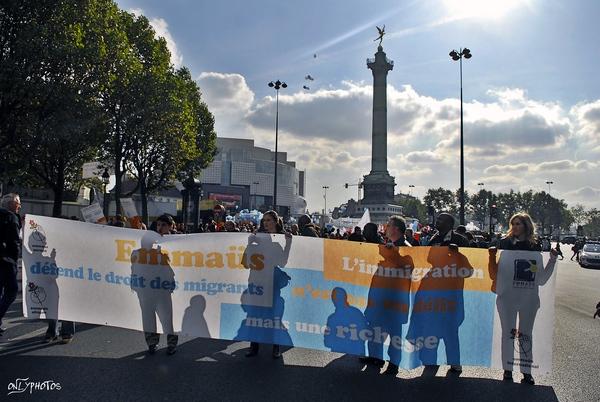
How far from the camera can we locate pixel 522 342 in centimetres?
535

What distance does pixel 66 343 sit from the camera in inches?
252

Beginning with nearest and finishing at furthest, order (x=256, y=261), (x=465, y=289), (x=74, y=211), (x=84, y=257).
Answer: (x=465, y=289), (x=256, y=261), (x=84, y=257), (x=74, y=211)

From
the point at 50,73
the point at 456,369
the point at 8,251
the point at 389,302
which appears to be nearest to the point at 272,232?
the point at 389,302

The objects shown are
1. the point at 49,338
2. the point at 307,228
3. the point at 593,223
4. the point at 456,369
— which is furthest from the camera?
the point at 593,223

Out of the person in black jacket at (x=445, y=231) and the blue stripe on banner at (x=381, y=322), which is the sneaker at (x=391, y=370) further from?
the person in black jacket at (x=445, y=231)

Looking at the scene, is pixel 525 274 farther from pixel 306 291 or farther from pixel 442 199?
pixel 442 199

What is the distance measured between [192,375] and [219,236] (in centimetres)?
181

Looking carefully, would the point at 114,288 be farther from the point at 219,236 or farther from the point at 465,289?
the point at 465,289

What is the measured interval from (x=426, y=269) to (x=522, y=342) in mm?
1270

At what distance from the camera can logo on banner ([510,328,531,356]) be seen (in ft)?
17.5

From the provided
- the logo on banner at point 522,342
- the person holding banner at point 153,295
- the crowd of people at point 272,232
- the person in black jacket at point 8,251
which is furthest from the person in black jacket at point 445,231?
the person in black jacket at point 8,251

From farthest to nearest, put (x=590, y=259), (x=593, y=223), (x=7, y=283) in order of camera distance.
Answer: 1. (x=593, y=223)
2. (x=590, y=259)
3. (x=7, y=283)

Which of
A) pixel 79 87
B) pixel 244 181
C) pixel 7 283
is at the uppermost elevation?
pixel 244 181

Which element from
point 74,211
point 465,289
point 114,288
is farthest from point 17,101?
point 74,211
